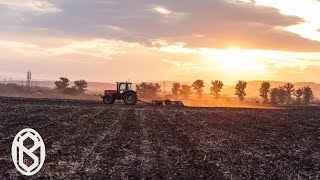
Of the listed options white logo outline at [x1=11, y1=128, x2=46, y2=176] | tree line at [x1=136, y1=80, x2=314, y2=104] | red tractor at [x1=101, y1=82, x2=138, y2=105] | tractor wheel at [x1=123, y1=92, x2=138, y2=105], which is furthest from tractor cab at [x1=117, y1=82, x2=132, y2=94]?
tree line at [x1=136, y1=80, x2=314, y2=104]

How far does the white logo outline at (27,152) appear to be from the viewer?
446 inches

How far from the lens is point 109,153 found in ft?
46.1

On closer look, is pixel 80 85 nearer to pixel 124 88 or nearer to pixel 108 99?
pixel 108 99

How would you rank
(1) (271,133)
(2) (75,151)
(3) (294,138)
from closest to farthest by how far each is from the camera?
(2) (75,151) → (3) (294,138) → (1) (271,133)

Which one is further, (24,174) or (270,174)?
(270,174)

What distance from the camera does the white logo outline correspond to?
1132cm

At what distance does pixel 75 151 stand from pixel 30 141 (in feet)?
9.67

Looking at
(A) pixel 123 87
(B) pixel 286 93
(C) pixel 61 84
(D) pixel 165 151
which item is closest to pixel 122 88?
(A) pixel 123 87

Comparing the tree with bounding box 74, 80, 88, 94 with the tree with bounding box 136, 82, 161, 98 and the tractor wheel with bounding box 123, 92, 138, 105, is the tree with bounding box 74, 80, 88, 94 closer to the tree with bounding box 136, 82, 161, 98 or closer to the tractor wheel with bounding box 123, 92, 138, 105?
the tree with bounding box 136, 82, 161, 98

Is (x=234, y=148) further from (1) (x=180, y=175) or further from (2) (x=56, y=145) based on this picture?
(2) (x=56, y=145)

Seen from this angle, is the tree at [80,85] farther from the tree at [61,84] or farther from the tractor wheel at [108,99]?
the tractor wheel at [108,99]

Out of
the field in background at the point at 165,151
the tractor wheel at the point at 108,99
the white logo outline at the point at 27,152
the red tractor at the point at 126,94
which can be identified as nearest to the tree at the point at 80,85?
the tractor wheel at the point at 108,99

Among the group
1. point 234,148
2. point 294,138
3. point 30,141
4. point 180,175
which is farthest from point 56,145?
point 294,138

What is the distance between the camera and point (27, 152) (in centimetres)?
1370
